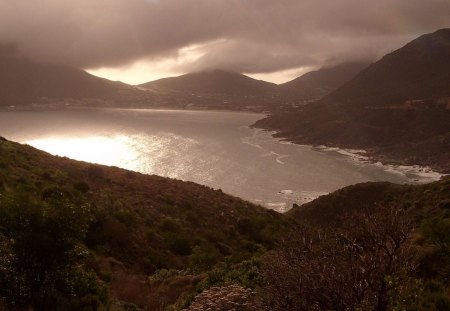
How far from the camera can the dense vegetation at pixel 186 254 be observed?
355 inches

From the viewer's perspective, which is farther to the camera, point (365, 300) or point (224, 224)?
point (224, 224)


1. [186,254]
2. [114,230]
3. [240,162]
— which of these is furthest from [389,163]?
[114,230]

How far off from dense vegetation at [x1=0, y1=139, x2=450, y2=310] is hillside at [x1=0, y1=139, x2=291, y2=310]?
0.22 ft

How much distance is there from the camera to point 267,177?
123m

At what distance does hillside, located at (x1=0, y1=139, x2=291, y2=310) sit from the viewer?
1437 cm

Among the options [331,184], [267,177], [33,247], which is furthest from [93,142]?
[33,247]

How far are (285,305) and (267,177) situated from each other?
4520 inches

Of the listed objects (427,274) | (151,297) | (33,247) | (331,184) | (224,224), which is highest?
(33,247)

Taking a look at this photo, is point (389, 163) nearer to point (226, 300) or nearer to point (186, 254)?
point (186, 254)

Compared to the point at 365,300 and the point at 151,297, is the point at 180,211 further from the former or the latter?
the point at 365,300

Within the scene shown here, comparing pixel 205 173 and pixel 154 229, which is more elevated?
pixel 154 229

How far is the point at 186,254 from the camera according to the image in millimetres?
29016

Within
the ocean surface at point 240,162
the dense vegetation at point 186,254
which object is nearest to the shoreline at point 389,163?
the ocean surface at point 240,162

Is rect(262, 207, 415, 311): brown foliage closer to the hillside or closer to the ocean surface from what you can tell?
the hillside
